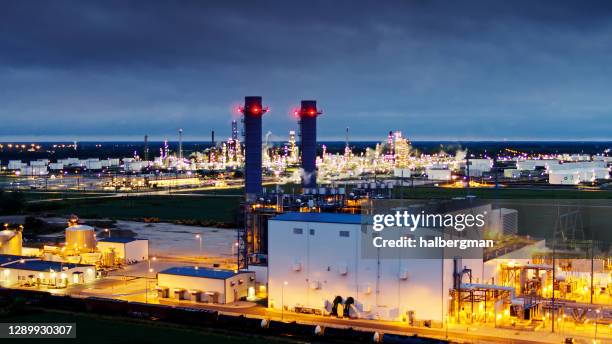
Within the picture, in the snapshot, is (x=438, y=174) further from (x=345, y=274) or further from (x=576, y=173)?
(x=345, y=274)

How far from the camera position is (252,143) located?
2780 centimetres

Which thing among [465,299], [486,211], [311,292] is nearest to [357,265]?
[311,292]

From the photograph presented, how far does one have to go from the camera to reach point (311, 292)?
Answer: 1878cm

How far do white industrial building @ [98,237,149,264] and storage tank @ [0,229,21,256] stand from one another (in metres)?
3.37

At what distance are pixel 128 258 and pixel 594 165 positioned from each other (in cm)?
5676

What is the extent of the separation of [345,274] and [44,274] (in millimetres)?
10042

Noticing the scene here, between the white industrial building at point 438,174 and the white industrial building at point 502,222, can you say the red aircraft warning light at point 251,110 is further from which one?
the white industrial building at point 438,174

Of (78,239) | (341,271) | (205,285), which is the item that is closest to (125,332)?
(205,285)

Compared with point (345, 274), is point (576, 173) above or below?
above

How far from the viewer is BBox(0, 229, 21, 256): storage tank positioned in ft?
86.8

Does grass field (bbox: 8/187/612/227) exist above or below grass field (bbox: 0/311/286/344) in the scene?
above

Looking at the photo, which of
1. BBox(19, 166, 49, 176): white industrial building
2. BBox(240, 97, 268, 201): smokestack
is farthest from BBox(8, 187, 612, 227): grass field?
BBox(19, 166, 49, 176): white industrial building

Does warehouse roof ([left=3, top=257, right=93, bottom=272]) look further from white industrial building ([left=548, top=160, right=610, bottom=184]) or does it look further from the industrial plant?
white industrial building ([left=548, top=160, right=610, bottom=184])

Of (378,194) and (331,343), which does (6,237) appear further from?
→ (331,343)
